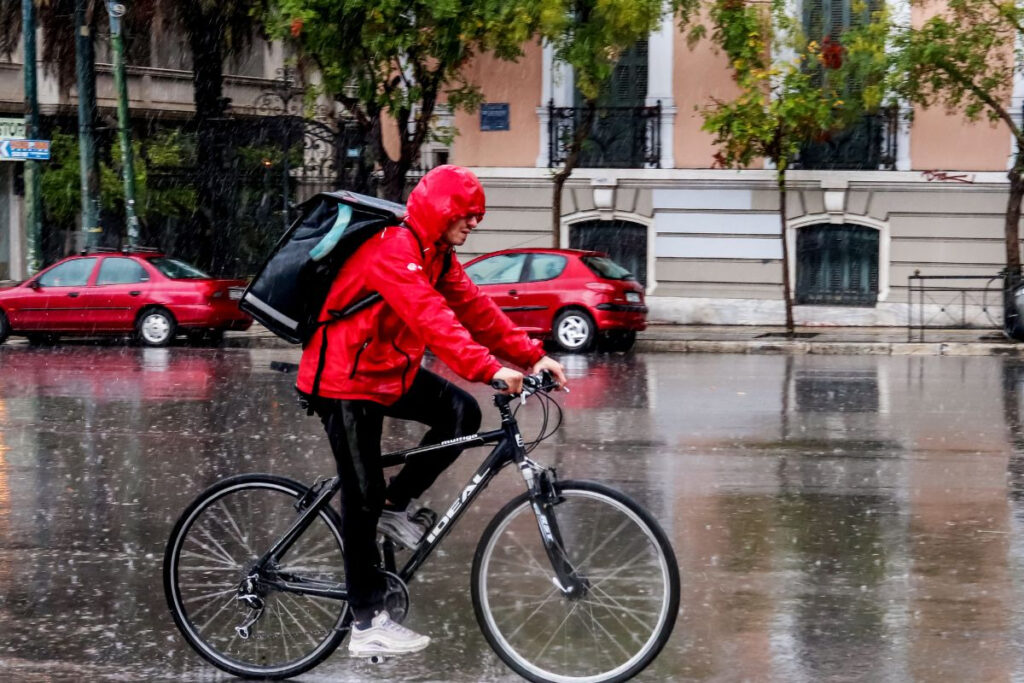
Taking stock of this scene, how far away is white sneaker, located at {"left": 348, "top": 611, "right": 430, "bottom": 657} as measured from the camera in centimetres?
481

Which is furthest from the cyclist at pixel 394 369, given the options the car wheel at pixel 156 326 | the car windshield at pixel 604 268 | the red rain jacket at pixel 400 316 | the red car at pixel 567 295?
the car wheel at pixel 156 326

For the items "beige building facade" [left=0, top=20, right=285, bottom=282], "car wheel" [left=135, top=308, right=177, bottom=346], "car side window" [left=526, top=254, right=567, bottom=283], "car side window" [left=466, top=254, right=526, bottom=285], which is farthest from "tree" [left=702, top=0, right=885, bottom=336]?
"beige building facade" [left=0, top=20, right=285, bottom=282]

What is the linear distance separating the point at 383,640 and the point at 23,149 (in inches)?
786

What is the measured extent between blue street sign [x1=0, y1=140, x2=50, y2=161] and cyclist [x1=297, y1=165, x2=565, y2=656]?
64.2ft

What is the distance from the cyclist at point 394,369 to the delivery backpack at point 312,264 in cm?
4

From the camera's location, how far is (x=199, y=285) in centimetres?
2119

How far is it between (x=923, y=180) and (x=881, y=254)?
1344 mm

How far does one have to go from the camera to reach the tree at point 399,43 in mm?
21062

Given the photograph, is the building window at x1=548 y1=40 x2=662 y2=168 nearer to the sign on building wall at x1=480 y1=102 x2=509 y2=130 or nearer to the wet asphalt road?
the sign on building wall at x1=480 y1=102 x2=509 y2=130

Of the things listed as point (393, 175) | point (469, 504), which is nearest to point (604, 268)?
point (393, 175)

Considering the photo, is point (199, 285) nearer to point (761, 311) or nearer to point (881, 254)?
point (761, 311)

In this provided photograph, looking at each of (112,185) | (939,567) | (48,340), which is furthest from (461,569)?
(112,185)

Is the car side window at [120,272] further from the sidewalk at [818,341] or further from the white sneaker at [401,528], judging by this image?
the white sneaker at [401,528]

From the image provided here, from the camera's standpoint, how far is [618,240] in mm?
25219
